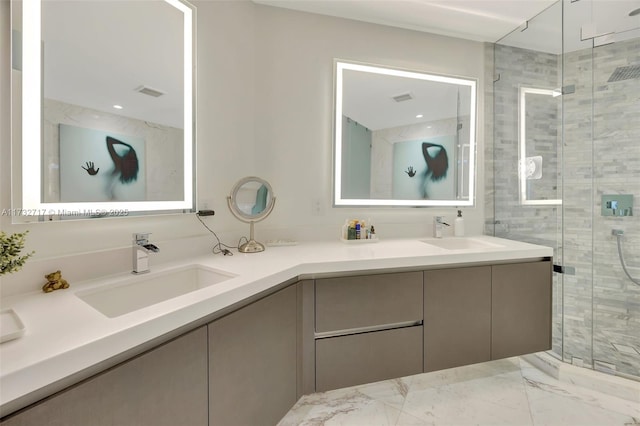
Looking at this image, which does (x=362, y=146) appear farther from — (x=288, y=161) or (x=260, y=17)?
(x=260, y=17)

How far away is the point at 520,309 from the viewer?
1.84 m

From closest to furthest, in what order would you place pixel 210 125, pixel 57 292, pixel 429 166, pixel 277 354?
pixel 57 292
pixel 277 354
pixel 210 125
pixel 429 166

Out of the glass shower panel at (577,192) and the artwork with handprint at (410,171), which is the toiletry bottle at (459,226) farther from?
the glass shower panel at (577,192)

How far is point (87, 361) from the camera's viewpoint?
657 millimetres

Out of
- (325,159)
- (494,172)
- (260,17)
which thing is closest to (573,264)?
(494,172)

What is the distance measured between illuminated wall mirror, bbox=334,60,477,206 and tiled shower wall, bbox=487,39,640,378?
0.59 meters

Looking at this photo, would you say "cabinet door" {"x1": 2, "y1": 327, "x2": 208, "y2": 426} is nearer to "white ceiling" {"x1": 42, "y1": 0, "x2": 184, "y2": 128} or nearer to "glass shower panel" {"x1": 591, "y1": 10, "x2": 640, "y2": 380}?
"white ceiling" {"x1": 42, "y1": 0, "x2": 184, "y2": 128}

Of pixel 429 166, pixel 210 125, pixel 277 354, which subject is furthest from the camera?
pixel 429 166

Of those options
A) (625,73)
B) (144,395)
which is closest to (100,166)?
(144,395)

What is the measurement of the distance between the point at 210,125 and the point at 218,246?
0.71 metres

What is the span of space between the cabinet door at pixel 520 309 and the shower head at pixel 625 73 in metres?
1.23

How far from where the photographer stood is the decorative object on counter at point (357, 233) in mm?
2068

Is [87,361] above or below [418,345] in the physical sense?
above

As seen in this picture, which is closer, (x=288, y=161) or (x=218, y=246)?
(x=218, y=246)
